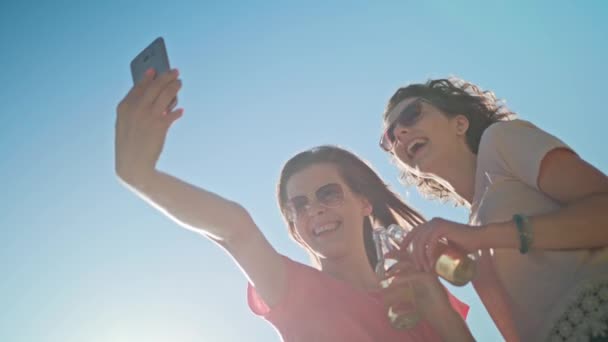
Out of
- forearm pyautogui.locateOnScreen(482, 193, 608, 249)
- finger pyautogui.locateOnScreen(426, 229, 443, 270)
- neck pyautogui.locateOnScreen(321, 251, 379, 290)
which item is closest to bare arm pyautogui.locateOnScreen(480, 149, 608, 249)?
forearm pyautogui.locateOnScreen(482, 193, 608, 249)

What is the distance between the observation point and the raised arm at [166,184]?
2.28m

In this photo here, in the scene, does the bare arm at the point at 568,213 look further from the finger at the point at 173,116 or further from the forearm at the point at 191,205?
the finger at the point at 173,116

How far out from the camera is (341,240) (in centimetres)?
398

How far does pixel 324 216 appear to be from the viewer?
4035 millimetres

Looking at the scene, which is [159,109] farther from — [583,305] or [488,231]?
[583,305]

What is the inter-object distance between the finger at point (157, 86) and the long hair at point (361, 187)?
2098 mm

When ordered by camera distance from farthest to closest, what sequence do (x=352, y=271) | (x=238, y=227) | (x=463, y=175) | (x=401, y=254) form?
(x=352, y=271)
(x=463, y=175)
(x=401, y=254)
(x=238, y=227)

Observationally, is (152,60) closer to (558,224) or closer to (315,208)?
(315,208)

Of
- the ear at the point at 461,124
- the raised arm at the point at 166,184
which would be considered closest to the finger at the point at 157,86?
the raised arm at the point at 166,184

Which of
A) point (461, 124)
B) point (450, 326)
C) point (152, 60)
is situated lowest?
point (450, 326)

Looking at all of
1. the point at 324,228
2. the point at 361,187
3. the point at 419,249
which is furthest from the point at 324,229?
the point at 419,249

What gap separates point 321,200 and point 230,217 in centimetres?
149

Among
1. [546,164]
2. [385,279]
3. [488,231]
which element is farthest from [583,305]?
[385,279]

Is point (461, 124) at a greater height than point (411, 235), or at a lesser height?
greater
